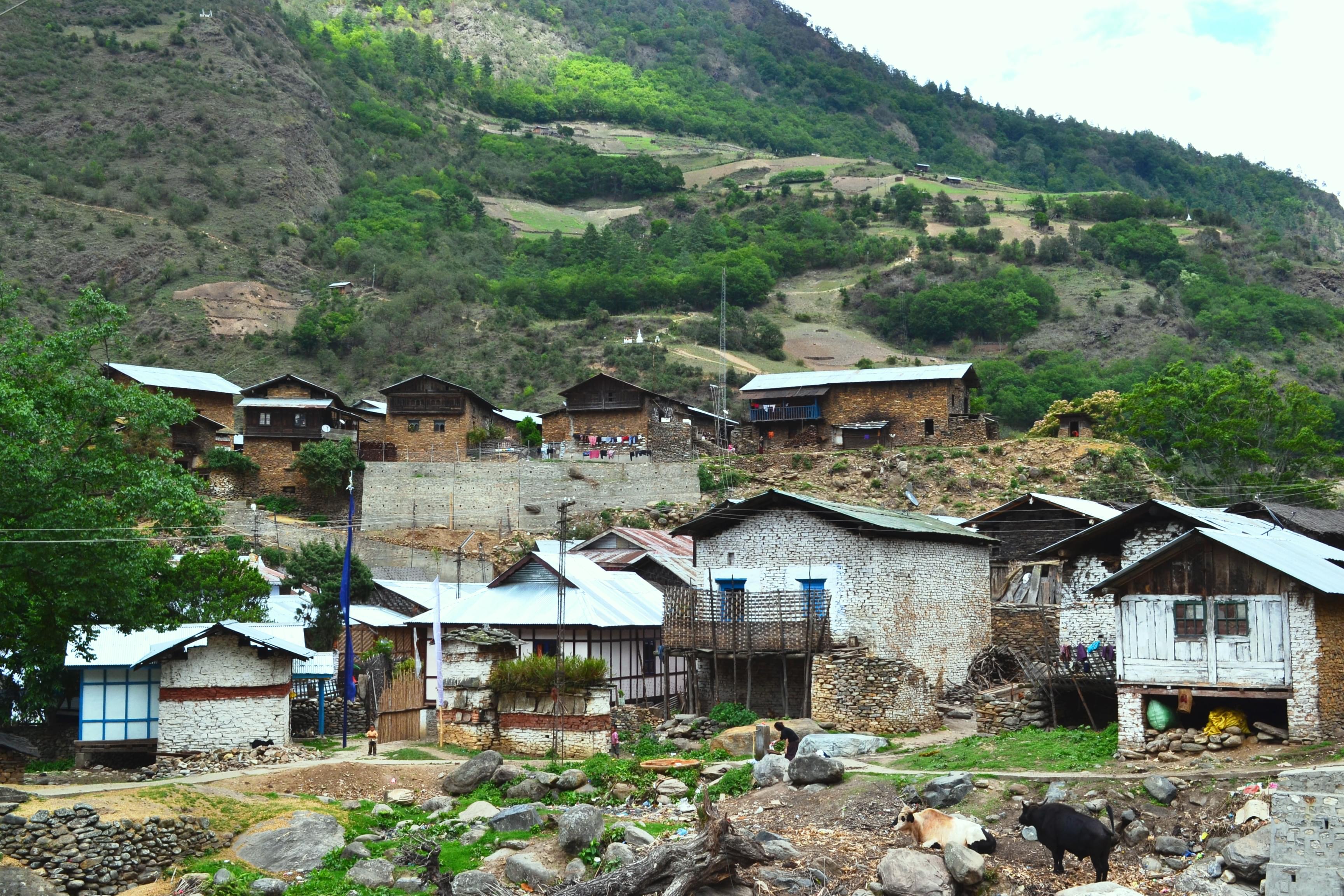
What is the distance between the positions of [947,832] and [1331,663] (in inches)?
298

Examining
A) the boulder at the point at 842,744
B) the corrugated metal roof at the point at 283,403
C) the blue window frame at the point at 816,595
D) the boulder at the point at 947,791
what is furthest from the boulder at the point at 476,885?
the corrugated metal roof at the point at 283,403

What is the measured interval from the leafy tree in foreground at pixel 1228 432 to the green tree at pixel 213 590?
38905 mm

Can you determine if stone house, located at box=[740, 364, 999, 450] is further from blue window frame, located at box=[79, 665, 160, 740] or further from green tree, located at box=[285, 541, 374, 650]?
blue window frame, located at box=[79, 665, 160, 740]

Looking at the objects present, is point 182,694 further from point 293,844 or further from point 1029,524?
point 1029,524

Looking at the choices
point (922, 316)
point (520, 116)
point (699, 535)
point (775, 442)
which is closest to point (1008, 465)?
point (775, 442)

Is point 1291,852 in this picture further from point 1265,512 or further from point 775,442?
point 775,442

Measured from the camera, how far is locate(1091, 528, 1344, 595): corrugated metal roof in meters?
22.3

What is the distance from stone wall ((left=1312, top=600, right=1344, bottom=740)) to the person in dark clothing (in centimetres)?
894

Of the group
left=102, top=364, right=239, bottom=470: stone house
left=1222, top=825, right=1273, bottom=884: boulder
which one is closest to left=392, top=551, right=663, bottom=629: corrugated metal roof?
left=1222, top=825, right=1273, bottom=884: boulder

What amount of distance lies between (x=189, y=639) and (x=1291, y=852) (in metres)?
20.2

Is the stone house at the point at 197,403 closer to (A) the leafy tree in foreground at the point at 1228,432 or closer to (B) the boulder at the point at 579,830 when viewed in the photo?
(B) the boulder at the point at 579,830

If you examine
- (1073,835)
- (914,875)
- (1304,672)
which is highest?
(1304,672)

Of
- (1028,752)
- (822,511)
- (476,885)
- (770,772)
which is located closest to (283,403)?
(822,511)

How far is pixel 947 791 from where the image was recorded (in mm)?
21453
